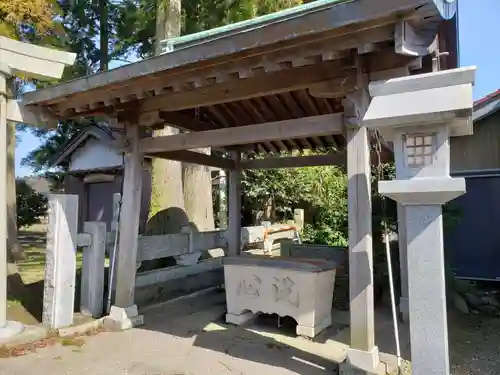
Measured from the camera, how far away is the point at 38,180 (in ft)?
60.6

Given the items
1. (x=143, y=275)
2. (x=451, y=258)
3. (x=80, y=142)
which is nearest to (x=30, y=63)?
(x=143, y=275)

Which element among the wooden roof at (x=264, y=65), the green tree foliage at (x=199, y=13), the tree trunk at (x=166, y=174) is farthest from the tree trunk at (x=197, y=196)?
the wooden roof at (x=264, y=65)

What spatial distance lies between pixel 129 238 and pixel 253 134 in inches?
85.0

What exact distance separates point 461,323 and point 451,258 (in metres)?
2.53

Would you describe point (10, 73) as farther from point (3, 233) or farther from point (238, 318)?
point (238, 318)

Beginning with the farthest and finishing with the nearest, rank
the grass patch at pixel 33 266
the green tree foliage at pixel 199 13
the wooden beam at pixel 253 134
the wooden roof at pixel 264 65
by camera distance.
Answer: the green tree foliage at pixel 199 13 → the grass patch at pixel 33 266 → the wooden beam at pixel 253 134 → the wooden roof at pixel 264 65

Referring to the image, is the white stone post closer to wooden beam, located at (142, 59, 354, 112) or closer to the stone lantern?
wooden beam, located at (142, 59, 354, 112)

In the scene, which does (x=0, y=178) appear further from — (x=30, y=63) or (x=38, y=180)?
(x=38, y=180)

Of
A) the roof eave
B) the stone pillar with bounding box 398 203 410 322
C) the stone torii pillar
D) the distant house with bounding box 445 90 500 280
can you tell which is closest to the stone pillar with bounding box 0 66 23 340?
the stone torii pillar

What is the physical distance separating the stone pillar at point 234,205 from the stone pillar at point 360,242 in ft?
13.2

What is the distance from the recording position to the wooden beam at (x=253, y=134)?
12.6ft

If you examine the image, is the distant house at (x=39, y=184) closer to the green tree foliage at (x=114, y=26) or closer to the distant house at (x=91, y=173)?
the green tree foliage at (x=114, y=26)

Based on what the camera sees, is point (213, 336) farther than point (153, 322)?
No

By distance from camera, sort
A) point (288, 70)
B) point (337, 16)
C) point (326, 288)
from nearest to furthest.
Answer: point (337, 16) → point (288, 70) → point (326, 288)
